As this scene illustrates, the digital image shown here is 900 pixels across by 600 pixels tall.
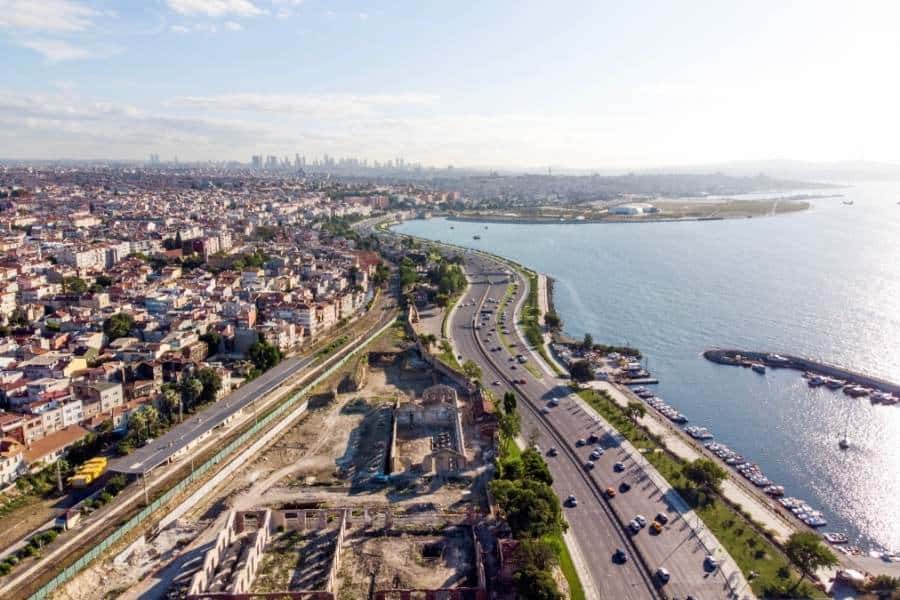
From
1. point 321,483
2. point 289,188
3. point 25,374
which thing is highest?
point 289,188

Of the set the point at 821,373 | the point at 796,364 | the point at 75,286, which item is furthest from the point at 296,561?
the point at 75,286

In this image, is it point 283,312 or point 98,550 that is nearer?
point 98,550

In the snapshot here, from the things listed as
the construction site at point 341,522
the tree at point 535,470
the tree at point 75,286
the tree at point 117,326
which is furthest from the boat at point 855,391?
the tree at point 75,286

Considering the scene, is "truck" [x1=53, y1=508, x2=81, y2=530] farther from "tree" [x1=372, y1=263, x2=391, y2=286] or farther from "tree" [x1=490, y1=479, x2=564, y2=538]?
"tree" [x1=372, y1=263, x2=391, y2=286]

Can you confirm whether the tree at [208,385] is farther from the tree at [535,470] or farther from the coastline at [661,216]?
the coastline at [661,216]

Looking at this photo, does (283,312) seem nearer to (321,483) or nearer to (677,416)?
(321,483)

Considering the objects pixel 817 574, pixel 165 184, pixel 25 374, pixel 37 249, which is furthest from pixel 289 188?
pixel 817 574
